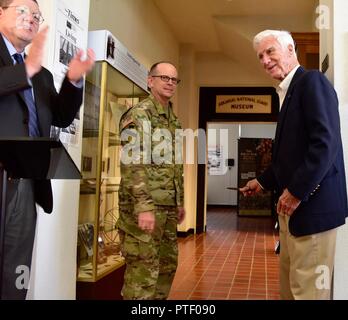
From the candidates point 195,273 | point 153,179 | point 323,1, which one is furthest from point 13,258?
point 195,273

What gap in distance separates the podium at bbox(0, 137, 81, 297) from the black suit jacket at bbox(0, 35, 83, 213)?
10.0 inches

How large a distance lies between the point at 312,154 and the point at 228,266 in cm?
310

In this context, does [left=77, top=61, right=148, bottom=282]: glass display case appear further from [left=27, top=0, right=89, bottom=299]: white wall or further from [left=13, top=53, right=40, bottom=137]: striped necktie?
[left=13, top=53, right=40, bottom=137]: striped necktie

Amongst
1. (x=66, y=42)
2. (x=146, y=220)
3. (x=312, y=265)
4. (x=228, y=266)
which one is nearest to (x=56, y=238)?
(x=146, y=220)

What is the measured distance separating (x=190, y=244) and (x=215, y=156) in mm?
7295

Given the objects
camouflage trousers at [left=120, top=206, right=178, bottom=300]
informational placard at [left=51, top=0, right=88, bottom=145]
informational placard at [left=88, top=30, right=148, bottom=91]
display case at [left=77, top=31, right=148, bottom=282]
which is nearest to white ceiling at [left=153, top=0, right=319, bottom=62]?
informational placard at [left=88, top=30, right=148, bottom=91]

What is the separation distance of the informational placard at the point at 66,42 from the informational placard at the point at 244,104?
5.16 meters

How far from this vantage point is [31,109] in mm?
1381

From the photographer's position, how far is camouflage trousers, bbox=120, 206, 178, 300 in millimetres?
2102

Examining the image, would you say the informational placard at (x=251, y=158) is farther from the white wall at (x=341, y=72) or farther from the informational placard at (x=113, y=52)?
the white wall at (x=341, y=72)

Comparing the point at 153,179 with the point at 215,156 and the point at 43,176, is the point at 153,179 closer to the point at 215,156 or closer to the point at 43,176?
the point at 43,176

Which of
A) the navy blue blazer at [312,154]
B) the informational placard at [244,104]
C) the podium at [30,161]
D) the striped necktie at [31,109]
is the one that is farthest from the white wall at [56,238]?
the informational placard at [244,104]

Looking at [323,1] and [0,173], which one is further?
[323,1]
